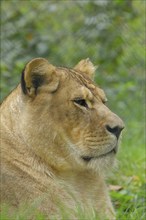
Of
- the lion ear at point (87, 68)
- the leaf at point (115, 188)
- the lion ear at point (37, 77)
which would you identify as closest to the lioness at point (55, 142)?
the lion ear at point (37, 77)

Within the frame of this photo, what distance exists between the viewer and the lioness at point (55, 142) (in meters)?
5.10

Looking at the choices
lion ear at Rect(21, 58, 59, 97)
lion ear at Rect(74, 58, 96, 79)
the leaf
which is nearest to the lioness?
lion ear at Rect(21, 58, 59, 97)

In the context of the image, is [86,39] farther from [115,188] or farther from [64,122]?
[64,122]

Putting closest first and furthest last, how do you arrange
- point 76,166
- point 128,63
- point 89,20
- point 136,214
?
point 76,166 → point 136,214 → point 89,20 → point 128,63

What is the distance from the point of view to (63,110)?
526cm

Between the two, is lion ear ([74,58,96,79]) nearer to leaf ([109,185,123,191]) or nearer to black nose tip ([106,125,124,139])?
black nose tip ([106,125,124,139])

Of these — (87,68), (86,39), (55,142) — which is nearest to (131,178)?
(87,68)

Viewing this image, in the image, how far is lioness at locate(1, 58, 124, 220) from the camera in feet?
16.7

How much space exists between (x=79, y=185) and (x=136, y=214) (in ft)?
1.74

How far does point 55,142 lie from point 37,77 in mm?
457

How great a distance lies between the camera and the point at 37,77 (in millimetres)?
5289

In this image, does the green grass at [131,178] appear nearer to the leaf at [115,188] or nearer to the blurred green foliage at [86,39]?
the leaf at [115,188]

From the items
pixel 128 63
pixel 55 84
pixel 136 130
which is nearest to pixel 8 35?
pixel 128 63

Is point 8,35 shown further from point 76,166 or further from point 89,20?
point 76,166
